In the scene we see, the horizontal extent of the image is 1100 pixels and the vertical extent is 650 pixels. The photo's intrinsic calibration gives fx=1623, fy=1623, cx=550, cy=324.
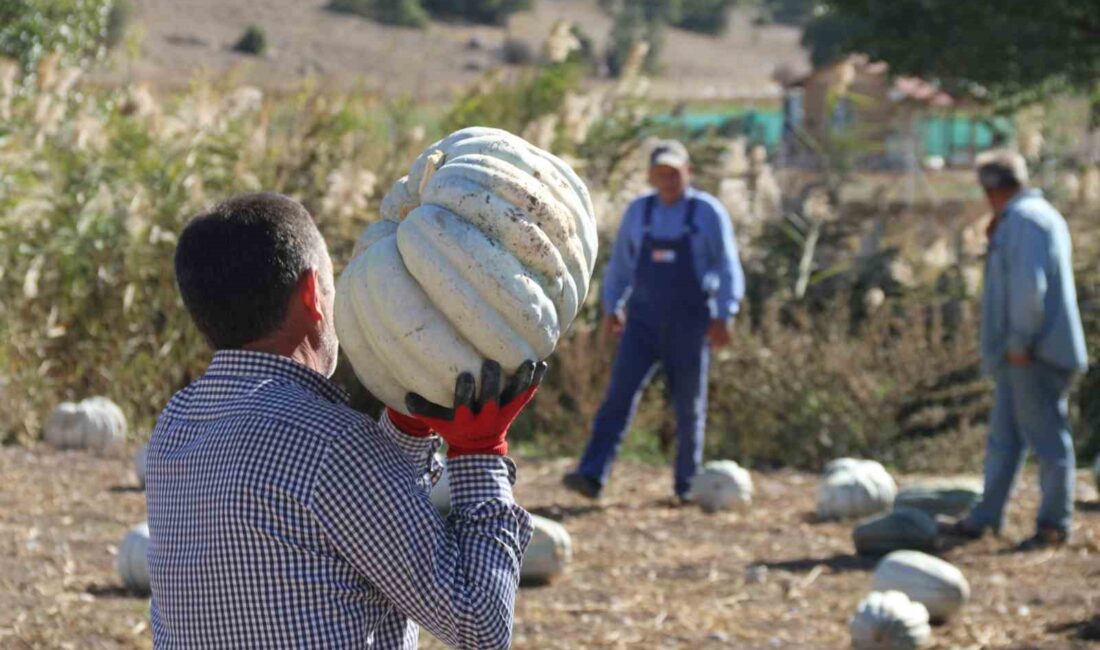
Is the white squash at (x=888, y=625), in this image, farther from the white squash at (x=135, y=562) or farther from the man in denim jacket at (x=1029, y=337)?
the white squash at (x=135, y=562)

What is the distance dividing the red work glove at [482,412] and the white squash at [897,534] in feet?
17.4

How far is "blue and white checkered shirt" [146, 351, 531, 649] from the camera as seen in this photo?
2.56 meters

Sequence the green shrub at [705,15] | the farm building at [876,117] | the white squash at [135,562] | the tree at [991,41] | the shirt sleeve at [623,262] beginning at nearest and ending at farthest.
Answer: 1. the white squash at [135,562]
2. the shirt sleeve at [623,262]
3. the tree at [991,41]
4. the farm building at [876,117]
5. the green shrub at [705,15]

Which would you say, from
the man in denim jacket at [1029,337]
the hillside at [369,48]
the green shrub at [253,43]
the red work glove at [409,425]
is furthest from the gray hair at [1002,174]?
the green shrub at [253,43]

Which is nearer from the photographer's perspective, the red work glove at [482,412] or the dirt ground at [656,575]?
the red work glove at [482,412]

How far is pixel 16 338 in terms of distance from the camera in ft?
32.8

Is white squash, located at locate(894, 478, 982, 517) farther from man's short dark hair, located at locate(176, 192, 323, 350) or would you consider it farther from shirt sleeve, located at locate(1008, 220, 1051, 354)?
man's short dark hair, located at locate(176, 192, 323, 350)

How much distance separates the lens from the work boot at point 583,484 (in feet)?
28.6

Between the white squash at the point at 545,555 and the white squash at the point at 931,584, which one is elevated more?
the white squash at the point at 931,584

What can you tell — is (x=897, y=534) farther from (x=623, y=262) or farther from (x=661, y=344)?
(x=623, y=262)

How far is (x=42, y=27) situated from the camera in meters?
14.9

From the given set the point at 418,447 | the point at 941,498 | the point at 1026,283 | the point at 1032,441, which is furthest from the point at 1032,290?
the point at 418,447

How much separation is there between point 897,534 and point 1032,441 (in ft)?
2.58

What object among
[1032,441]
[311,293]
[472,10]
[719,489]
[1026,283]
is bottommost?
[472,10]
